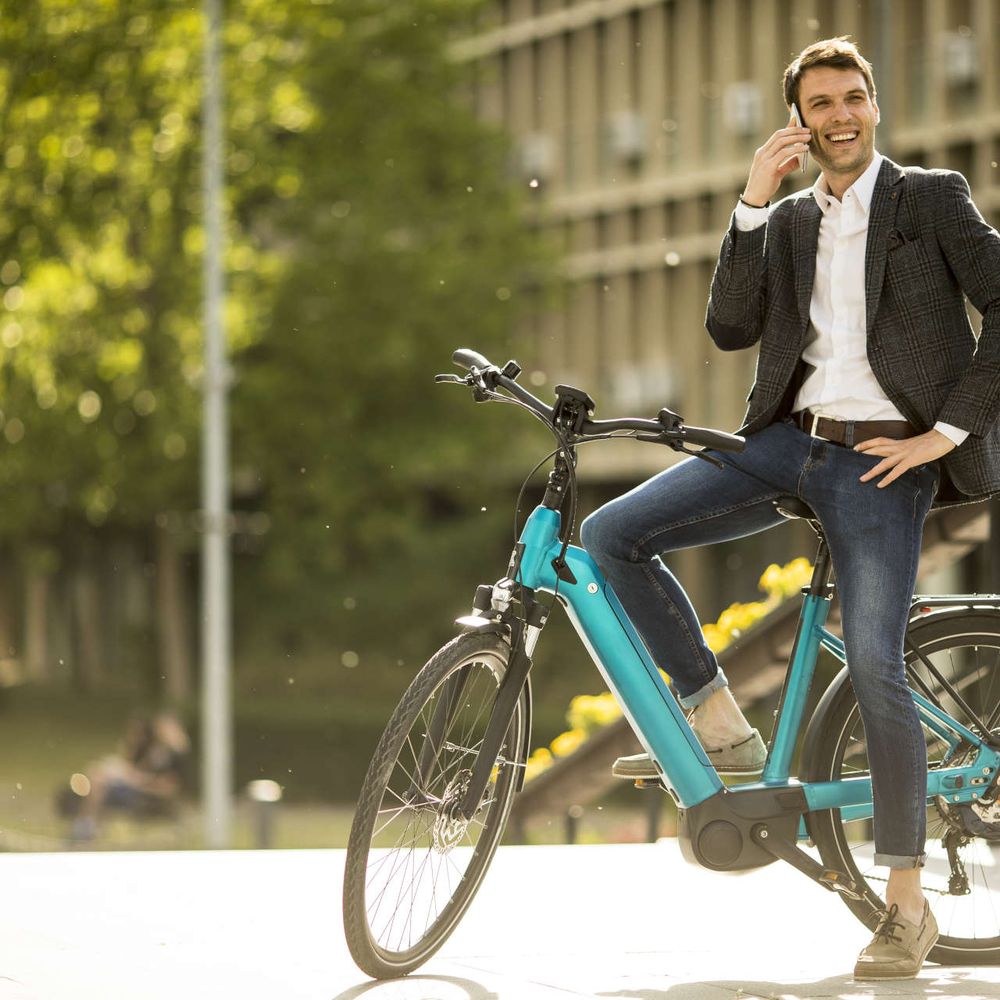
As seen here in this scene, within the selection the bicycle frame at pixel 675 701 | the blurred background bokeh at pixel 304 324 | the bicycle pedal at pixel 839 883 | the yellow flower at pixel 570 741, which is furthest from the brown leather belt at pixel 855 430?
the blurred background bokeh at pixel 304 324

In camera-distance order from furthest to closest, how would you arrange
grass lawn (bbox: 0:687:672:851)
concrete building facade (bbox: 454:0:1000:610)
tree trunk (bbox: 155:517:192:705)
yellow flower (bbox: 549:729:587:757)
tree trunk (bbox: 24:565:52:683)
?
1. tree trunk (bbox: 24:565:52:683)
2. concrete building facade (bbox: 454:0:1000:610)
3. tree trunk (bbox: 155:517:192:705)
4. grass lawn (bbox: 0:687:672:851)
5. yellow flower (bbox: 549:729:587:757)

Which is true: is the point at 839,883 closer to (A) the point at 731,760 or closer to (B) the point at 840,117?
(A) the point at 731,760

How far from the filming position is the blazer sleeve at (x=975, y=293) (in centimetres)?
371

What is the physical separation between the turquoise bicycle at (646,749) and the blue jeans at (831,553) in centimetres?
8

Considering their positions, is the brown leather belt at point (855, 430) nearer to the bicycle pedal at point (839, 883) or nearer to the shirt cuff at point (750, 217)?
the shirt cuff at point (750, 217)

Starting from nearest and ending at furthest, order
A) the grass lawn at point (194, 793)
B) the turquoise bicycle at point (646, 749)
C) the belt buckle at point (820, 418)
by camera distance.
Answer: the turquoise bicycle at point (646, 749), the belt buckle at point (820, 418), the grass lawn at point (194, 793)

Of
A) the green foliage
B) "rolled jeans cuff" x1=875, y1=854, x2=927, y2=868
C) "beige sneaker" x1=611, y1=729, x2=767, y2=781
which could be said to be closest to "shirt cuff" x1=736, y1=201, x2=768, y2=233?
"beige sneaker" x1=611, y1=729, x2=767, y2=781

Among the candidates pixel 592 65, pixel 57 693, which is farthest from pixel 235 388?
pixel 592 65

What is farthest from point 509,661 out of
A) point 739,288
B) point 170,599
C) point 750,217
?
point 170,599

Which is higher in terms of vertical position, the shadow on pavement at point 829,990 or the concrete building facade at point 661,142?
the concrete building facade at point 661,142

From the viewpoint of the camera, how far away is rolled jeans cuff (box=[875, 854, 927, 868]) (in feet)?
12.4

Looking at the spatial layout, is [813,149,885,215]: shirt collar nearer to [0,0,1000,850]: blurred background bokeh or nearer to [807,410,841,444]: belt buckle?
[807,410,841,444]: belt buckle

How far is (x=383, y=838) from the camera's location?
3.60m

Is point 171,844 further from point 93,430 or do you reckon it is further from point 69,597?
point 69,597
